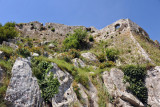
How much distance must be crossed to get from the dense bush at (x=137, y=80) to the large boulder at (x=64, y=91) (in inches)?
193

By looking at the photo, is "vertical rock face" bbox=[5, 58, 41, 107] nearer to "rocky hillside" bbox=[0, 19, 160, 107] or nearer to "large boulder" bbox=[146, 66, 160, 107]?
"rocky hillside" bbox=[0, 19, 160, 107]

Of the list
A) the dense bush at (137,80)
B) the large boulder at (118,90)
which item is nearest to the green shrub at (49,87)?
the large boulder at (118,90)

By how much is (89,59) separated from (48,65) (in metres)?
6.97

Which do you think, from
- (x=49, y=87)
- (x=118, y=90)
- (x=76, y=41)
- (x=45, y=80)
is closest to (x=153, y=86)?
(x=118, y=90)

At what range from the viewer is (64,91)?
784cm

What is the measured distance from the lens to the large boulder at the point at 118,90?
8923 mm

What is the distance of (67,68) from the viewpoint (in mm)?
9656

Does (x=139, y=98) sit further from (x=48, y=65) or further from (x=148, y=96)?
(x=48, y=65)

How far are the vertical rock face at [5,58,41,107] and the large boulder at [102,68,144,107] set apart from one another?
5523 millimetres

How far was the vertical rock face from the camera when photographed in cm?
614

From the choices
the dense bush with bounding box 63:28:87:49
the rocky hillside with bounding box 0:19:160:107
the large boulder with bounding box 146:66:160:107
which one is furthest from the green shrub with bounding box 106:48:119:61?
the dense bush with bounding box 63:28:87:49

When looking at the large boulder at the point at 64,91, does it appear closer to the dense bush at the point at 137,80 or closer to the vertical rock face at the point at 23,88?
the vertical rock face at the point at 23,88

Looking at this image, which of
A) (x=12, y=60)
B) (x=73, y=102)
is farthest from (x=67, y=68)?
(x=12, y=60)

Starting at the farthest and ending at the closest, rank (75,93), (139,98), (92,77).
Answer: (92,77) → (139,98) → (75,93)
